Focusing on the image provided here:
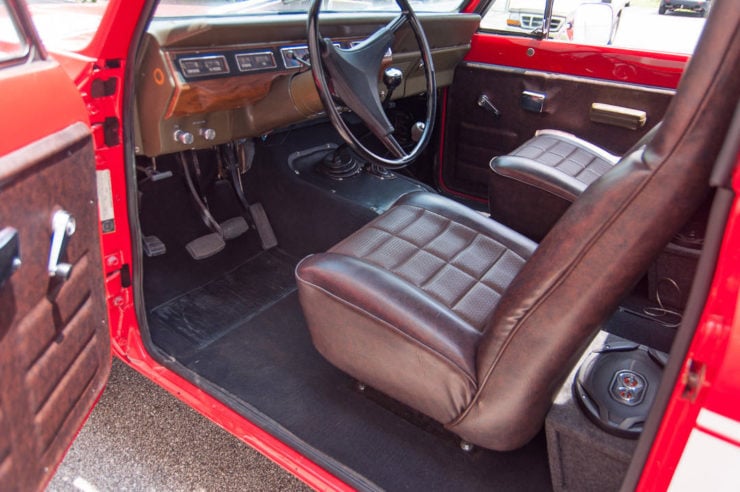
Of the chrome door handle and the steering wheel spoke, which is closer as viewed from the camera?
the chrome door handle

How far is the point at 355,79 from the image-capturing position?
168 centimetres

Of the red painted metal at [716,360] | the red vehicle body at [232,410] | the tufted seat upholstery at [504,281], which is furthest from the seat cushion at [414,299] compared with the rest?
the red painted metal at [716,360]

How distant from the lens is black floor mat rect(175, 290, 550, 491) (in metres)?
1.41

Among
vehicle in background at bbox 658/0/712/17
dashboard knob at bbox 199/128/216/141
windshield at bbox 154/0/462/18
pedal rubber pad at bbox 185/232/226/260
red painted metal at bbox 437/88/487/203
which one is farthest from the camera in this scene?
red painted metal at bbox 437/88/487/203

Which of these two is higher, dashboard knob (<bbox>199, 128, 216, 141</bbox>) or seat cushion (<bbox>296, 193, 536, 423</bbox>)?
dashboard knob (<bbox>199, 128, 216, 141</bbox>)

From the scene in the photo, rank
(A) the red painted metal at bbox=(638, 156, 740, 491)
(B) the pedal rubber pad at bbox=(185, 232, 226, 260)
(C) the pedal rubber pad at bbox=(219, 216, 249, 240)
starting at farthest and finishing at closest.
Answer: (C) the pedal rubber pad at bbox=(219, 216, 249, 240) < (B) the pedal rubber pad at bbox=(185, 232, 226, 260) < (A) the red painted metal at bbox=(638, 156, 740, 491)

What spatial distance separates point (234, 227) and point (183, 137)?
2.25 feet

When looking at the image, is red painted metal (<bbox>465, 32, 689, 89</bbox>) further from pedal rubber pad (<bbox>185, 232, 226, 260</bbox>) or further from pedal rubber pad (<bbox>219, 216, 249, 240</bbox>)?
pedal rubber pad (<bbox>185, 232, 226, 260</bbox>)

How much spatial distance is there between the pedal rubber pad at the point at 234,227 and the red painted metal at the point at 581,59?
1343 millimetres

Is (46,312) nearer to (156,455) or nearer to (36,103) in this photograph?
(36,103)

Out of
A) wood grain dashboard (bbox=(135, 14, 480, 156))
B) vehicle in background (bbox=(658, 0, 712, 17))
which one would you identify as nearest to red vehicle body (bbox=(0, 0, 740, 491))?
wood grain dashboard (bbox=(135, 14, 480, 156))

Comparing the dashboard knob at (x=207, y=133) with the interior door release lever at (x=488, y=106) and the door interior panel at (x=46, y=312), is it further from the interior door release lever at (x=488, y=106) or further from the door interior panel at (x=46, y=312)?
the interior door release lever at (x=488, y=106)

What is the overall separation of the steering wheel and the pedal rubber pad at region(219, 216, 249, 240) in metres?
0.87

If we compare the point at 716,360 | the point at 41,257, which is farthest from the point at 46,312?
the point at 716,360
